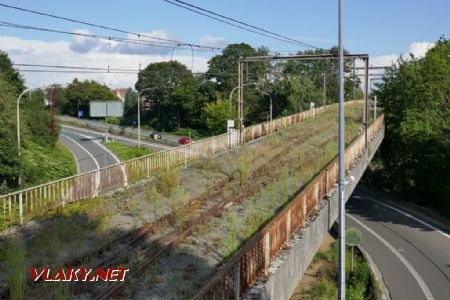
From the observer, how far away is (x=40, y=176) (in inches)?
1260

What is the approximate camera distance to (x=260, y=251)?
8172mm

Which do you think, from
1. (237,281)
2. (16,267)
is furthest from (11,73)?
(237,281)

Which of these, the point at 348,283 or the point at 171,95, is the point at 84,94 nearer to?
the point at 171,95

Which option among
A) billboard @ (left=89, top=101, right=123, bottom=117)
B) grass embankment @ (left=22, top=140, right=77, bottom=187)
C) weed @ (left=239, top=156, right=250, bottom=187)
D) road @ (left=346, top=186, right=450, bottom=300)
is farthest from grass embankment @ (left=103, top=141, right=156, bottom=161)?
weed @ (left=239, top=156, right=250, bottom=187)

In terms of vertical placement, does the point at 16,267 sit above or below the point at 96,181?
below

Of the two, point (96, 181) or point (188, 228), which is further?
point (96, 181)

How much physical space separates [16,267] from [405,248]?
800 inches

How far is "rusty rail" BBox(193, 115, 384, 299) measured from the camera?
20.9 feet

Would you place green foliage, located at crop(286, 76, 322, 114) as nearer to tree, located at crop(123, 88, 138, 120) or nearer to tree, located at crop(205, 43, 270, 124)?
tree, located at crop(205, 43, 270, 124)

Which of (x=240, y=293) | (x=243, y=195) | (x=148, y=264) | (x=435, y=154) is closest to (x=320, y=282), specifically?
(x=243, y=195)

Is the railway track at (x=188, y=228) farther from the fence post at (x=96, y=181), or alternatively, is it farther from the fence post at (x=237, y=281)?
the fence post at (x=96, y=181)

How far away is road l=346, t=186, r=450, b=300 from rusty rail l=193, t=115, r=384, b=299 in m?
7.92

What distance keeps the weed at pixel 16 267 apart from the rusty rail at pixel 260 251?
138 inches

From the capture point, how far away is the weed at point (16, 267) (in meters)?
7.84
